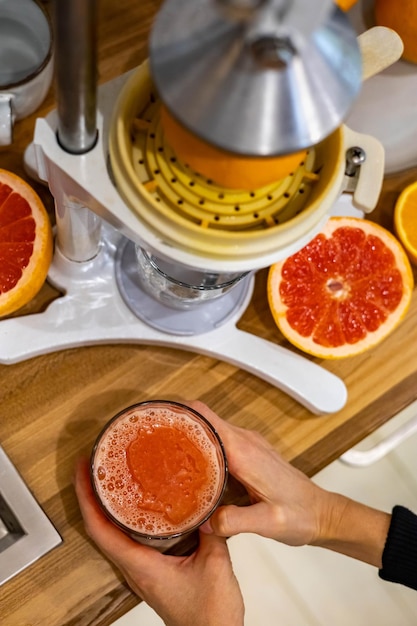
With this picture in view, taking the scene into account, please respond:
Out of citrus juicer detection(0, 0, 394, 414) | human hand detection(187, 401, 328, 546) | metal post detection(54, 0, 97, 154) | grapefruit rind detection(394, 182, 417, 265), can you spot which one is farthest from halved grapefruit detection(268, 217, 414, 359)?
metal post detection(54, 0, 97, 154)

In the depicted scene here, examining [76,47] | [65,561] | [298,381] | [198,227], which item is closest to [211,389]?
[298,381]

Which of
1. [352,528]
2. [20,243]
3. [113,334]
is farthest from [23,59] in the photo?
[352,528]

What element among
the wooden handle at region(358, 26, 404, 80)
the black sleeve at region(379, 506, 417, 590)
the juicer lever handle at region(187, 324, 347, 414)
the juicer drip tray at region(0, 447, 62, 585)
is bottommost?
the black sleeve at region(379, 506, 417, 590)

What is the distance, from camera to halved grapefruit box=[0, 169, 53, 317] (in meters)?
0.76

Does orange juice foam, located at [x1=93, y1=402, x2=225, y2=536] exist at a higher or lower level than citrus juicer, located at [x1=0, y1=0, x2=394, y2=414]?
lower

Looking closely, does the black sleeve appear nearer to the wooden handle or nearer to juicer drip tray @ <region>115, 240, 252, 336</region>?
juicer drip tray @ <region>115, 240, 252, 336</region>

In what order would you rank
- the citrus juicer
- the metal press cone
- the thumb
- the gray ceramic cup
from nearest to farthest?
the metal press cone, the citrus juicer, the thumb, the gray ceramic cup

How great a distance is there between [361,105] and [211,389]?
38 cm

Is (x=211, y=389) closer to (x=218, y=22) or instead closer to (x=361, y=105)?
(x=361, y=105)

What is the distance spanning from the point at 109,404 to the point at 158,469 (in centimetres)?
12

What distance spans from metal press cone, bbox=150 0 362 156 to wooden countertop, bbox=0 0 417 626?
493 mm

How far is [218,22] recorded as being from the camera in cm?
36

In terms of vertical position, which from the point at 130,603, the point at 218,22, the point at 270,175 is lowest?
the point at 130,603

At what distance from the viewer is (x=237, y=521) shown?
708 mm
